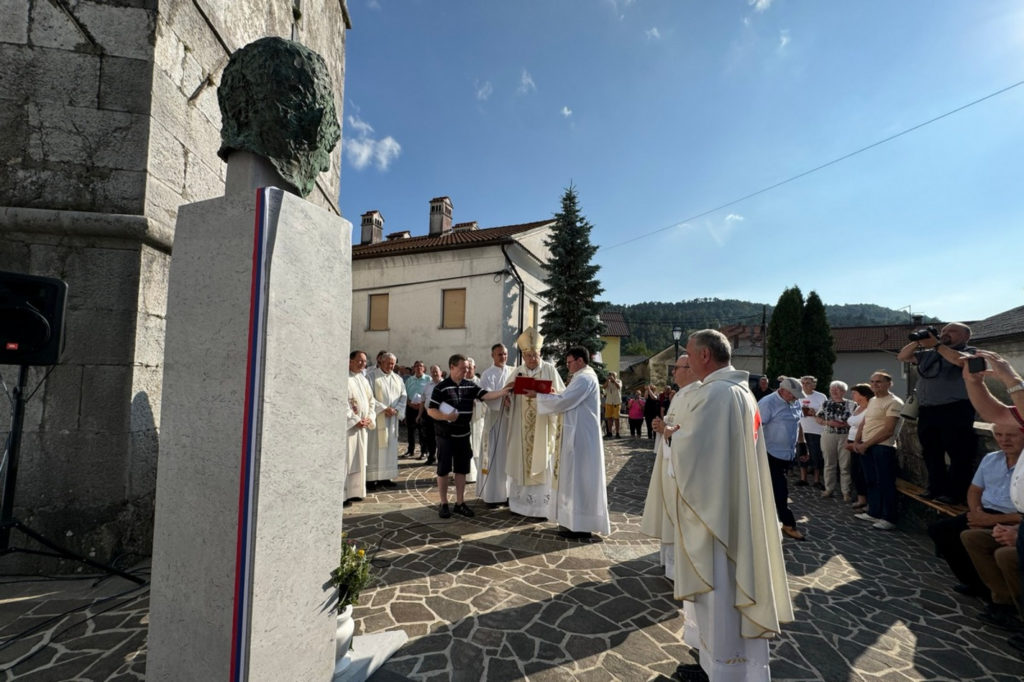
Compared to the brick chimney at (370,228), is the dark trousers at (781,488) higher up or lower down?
lower down

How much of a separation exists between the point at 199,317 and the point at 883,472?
7.61 m

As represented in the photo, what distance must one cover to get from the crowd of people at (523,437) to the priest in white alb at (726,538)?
240 centimetres

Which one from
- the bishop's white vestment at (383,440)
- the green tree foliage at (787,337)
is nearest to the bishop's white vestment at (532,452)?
the bishop's white vestment at (383,440)

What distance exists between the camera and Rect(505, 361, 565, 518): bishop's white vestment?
5.57 metres

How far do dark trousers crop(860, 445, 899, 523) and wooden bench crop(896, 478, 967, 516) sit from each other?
7.2 inches

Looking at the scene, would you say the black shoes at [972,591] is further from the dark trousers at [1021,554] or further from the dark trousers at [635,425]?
the dark trousers at [635,425]

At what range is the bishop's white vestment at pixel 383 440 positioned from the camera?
7289 millimetres

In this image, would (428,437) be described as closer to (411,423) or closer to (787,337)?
(411,423)

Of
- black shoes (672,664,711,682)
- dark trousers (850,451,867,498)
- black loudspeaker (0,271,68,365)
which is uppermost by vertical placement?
black loudspeaker (0,271,68,365)

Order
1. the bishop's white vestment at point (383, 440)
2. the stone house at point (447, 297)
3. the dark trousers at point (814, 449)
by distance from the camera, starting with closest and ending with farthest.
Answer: the bishop's white vestment at point (383, 440) < the dark trousers at point (814, 449) < the stone house at point (447, 297)

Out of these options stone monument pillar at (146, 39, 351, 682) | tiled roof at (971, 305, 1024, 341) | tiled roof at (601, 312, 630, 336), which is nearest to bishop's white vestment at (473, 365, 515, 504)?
stone monument pillar at (146, 39, 351, 682)

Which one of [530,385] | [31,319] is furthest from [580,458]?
[31,319]

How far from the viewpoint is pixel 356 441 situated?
21.0 ft

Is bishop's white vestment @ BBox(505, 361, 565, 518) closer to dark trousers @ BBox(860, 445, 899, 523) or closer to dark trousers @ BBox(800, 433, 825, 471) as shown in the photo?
dark trousers @ BBox(860, 445, 899, 523)
